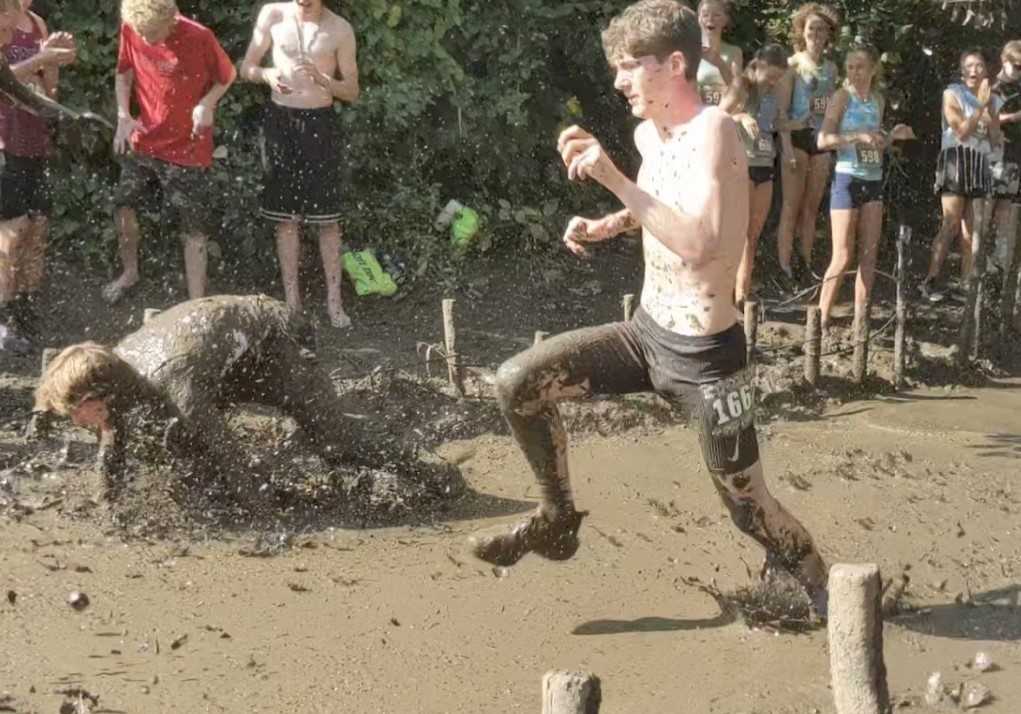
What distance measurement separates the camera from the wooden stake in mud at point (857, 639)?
441 centimetres

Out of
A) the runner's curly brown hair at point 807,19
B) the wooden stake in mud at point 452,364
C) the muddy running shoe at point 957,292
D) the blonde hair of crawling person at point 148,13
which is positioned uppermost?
the blonde hair of crawling person at point 148,13

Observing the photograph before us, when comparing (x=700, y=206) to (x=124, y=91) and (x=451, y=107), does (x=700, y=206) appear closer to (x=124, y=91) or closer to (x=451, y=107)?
(x=124, y=91)

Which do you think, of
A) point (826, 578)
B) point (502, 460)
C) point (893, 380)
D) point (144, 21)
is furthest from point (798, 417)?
point (144, 21)

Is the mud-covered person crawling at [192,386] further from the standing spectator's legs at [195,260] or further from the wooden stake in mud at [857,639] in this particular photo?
the wooden stake in mud at [857,639]

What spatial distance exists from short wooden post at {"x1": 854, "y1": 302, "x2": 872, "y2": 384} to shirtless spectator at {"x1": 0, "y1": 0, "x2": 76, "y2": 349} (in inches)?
185

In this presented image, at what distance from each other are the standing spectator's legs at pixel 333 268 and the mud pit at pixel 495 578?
813 millimetres

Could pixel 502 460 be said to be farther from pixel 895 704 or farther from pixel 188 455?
pixel 895 704

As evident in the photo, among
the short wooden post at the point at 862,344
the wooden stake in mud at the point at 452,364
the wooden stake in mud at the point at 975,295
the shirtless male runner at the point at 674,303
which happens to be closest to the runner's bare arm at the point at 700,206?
the shirtless male runner at the point at 674,303

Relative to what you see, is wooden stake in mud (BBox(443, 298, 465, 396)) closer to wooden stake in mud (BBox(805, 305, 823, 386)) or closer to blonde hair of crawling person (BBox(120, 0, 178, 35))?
wooden stake in mud (BBox(805, 305, 823, 386))

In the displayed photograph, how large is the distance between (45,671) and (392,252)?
535 cm

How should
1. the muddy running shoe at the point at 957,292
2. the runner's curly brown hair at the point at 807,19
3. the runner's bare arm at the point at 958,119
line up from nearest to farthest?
the runner's curly brown hair at the point at 807,19, the runner's bare arm at the point at 958,119, the muddy running shoe at the point at 957,292

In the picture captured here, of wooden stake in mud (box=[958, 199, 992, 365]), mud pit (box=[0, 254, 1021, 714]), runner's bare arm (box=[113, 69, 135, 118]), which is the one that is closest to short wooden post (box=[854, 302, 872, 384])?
mud pit (box=[0, 254, 1021, 714])

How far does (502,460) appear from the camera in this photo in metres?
7.89

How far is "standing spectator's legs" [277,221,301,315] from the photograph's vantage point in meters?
9.12
